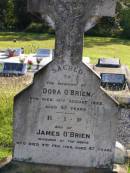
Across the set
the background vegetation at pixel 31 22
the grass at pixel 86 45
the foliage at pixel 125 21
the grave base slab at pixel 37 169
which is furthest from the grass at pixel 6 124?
the foliage at pixel 125 21

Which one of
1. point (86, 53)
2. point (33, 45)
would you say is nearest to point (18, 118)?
point (86, 53)

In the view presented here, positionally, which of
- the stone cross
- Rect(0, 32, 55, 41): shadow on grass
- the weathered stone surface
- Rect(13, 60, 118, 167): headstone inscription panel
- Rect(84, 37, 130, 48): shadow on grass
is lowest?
the weathered stone surface

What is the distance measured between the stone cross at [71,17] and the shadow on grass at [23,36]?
32104mm

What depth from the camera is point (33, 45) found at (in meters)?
35.4

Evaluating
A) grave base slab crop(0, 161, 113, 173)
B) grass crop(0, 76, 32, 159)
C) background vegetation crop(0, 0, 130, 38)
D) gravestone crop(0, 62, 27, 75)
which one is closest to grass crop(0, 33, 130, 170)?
gravestone crop(0, 62, 27, 75)

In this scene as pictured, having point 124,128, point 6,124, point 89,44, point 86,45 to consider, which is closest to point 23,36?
point 89,44

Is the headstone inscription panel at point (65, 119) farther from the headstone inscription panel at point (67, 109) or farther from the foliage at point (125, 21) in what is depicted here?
the foliage at point (125, 21)

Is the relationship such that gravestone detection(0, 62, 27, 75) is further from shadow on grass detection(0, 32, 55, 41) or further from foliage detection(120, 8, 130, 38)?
foliage detection(120, 8, 130, 38)

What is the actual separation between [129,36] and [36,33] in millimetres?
8073

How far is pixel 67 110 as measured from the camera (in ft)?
23.9

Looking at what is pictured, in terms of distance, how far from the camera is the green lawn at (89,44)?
1319 inches

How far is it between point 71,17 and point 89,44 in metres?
31.3

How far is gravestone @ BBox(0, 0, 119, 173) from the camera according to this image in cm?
701

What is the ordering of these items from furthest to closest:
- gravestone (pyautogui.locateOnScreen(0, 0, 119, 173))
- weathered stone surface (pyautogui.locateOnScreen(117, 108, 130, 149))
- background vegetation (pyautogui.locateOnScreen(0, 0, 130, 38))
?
background vegetation (pyautogui.locateOnScreen(0, 0, 130, 38))
weathered stone surface (pyautogui.locateOnScreen(117, 108, 130, 149))
gravestone (pyautogui.locateOnScreen(0, 0, 119, 173))
